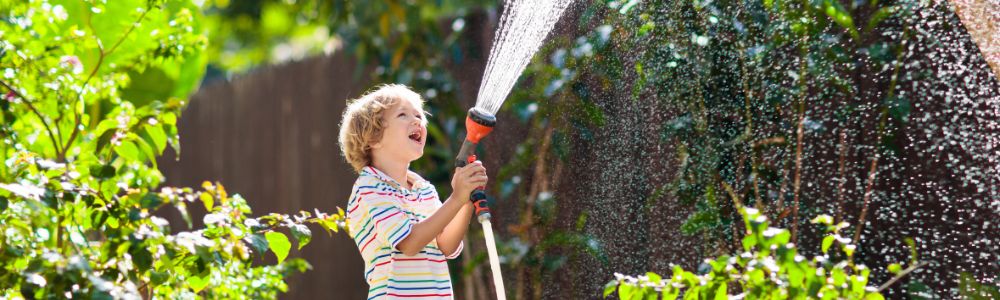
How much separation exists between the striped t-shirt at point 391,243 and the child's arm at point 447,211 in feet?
0.06

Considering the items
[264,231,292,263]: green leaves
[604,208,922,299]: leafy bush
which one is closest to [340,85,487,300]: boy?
[264,231,292,263]: green leaves

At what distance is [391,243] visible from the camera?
173 cm

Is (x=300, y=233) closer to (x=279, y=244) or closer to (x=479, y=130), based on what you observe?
(x=279, y=244)

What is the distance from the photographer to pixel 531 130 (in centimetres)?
261

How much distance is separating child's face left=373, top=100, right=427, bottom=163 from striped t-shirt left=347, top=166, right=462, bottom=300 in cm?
5

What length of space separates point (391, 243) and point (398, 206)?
77mm

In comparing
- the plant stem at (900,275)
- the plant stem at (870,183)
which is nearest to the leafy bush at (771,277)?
the plant stem at (900,275)

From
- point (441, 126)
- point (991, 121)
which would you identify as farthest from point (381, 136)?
point (441, 126)

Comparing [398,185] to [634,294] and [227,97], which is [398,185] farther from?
[227,97]

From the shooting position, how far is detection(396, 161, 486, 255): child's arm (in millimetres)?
A: 1680

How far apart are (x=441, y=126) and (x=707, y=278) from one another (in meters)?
1.99

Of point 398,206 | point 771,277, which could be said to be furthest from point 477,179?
point 771,277

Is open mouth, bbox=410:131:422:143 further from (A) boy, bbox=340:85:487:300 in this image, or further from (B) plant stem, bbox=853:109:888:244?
(B) plant stem, bbox=853:109:888:244

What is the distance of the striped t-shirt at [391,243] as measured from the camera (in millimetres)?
1761
